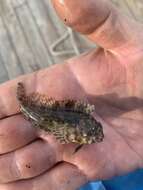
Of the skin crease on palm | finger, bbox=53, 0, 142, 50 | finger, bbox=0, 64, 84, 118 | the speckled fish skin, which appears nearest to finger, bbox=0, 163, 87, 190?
the skin crease on palm

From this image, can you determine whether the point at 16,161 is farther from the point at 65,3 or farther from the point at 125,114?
the point at 65,3

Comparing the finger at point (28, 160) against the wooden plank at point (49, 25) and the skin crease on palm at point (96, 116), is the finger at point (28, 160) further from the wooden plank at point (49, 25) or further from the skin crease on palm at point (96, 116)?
the wooden plank at point (49, 25)

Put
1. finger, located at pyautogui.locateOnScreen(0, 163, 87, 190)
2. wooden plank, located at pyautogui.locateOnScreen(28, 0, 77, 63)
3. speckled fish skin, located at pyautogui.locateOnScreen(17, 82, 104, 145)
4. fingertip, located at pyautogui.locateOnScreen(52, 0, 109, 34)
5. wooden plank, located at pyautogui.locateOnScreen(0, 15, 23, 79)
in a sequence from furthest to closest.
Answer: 1. wooden plank, located at pyautogui.locateOnScreen(28, 0, 77, 63)
2. wooden plank, located at pyautogui.locateOnScreen(0, 15, 23, 79)
3. finger, located at pyautogui.locateOnScreen(0, 163, 87, 190)
4. speckled fish skin, located at pyautogui.locateOnScreen(17, 82, 104, 145)
5. fingertip, located at pyautogui.locateOnScreen(52, 0, 109, 34)

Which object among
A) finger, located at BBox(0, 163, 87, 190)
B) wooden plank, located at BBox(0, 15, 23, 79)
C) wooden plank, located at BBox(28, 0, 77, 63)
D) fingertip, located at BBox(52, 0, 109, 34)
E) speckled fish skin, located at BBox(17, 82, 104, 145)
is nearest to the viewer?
fingertip, located at BBox(52, 0, 109, 34)

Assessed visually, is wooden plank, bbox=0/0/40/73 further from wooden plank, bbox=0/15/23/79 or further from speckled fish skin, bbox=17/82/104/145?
speckled fish skin, bbox=17/82/104/145

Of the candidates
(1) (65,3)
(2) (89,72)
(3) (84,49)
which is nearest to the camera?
(1) (65,3)

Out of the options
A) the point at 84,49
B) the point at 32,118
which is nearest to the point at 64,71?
the point at 32,118
